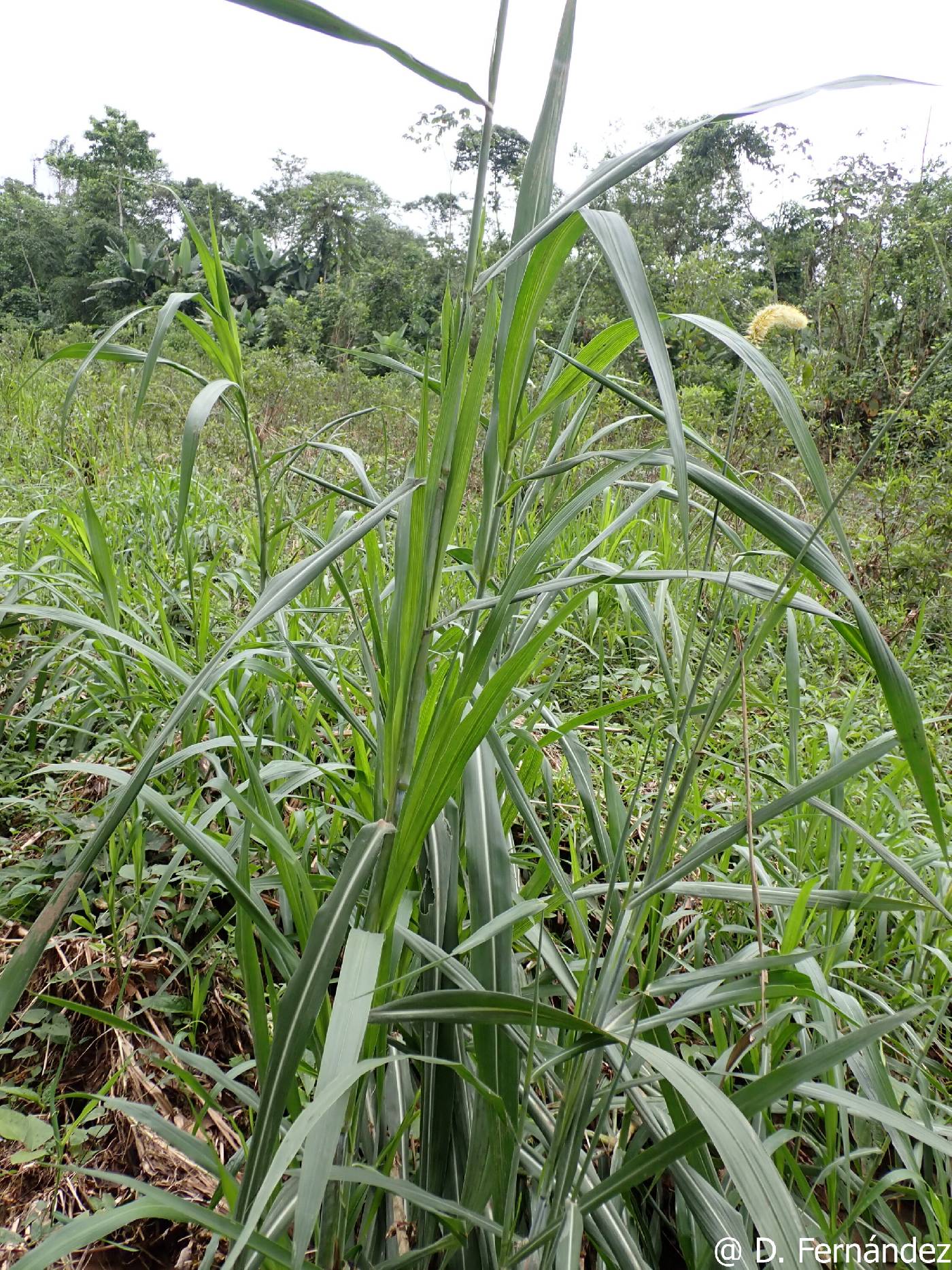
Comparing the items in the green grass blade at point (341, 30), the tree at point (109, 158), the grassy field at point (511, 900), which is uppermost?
the tree at point (109, 158)

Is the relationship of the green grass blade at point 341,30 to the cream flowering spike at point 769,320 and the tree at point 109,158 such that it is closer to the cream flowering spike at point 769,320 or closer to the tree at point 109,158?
the cream flowering spike at point 769,320

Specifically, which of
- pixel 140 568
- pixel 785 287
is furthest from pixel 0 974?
pixel 785 287

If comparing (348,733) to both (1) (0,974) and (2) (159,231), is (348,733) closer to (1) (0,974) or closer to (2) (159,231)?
(1) (0,974)

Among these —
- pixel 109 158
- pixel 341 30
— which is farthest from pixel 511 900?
pixel 109 158

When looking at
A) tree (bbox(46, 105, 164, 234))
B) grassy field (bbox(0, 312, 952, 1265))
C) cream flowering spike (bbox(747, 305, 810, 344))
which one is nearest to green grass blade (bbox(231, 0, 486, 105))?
grassy field (bbox(0, 312, 952, 1265))

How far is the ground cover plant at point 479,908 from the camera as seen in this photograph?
428 millimetres

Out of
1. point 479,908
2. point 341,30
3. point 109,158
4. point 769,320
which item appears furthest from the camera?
point 109,158

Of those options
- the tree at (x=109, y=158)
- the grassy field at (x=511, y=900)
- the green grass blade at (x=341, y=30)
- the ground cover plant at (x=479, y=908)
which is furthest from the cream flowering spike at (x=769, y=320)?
the tree at (x=109, y=158)

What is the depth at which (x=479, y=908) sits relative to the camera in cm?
50

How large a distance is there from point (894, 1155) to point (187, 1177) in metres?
0.76

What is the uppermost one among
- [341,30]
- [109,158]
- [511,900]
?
[109,158]

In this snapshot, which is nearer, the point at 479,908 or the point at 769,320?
the point at 479,908

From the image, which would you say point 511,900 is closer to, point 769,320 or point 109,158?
point 769,320

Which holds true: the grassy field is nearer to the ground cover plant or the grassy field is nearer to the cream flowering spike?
the ground cover plant
